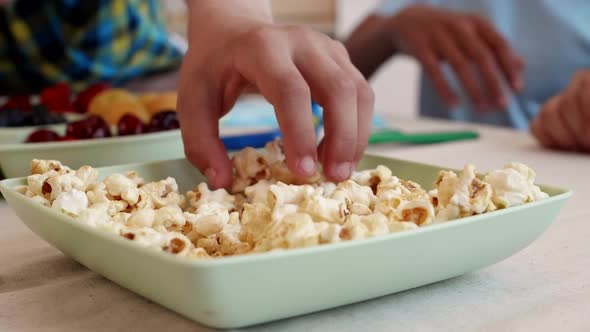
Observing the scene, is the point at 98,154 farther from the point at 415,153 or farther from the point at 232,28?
the point at 415,153

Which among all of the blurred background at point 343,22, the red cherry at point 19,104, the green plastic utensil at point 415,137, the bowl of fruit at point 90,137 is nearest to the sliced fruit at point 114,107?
the bowl of fruit at point 90,137

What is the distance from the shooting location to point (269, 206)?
22.1 inches

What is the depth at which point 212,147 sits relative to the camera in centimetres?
73

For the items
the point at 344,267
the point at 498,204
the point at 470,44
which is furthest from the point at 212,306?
the point at 470,44

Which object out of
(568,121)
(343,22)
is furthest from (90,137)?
(343,22)

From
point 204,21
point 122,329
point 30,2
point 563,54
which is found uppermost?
point 204,21

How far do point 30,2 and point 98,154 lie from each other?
1.41m

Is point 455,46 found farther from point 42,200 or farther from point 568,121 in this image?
point 42,200

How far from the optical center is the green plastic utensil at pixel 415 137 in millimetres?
1256

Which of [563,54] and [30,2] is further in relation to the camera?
[30,2]

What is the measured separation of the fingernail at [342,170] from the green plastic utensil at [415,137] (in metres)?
0.58

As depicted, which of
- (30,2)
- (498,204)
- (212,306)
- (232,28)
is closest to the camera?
(212,306)

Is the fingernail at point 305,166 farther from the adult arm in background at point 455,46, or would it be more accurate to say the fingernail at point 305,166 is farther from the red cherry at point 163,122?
the adult arm in background at point 455,46

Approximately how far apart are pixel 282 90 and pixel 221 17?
0.65 feet
